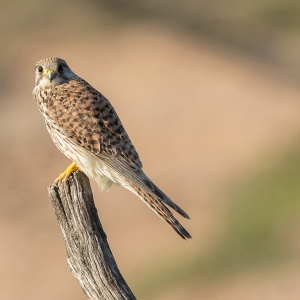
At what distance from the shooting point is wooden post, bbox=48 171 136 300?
529 centimetres

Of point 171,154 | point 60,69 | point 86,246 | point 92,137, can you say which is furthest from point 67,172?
point 171,154

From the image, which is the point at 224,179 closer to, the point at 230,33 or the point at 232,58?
the point at 232,58

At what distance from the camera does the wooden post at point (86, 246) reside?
17.4ft

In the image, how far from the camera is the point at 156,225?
15.0 m

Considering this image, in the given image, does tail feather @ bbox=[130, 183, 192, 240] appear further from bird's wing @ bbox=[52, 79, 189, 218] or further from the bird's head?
the bird's head

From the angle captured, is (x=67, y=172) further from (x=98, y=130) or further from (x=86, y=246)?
(x=86, y=246)

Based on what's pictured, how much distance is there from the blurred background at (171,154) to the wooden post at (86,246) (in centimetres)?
699

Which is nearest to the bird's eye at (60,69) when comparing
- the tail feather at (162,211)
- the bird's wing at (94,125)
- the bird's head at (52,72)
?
the bird's head at (52,72)

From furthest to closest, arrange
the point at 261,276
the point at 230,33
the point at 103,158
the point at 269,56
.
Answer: the point at 230,33
the point at 269,56
the point at 261,276
the point at 103,158

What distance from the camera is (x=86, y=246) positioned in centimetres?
542

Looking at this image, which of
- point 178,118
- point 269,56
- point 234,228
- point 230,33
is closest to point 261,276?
point 234,228

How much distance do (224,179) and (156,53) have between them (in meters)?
6.13

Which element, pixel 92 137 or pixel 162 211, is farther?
pixel 92 137

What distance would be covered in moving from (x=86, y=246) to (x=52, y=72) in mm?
2137
